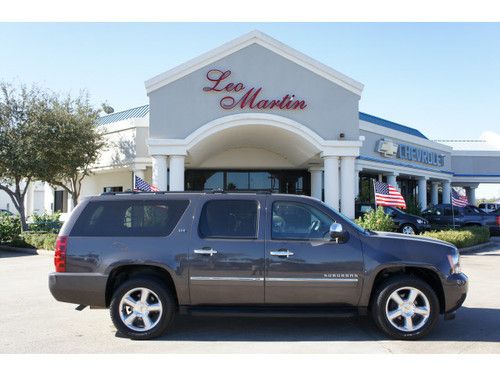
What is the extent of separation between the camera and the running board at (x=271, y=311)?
234 inches

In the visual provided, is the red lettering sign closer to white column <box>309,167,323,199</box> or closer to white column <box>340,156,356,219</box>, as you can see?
white column <box>340,156,356,219</box>

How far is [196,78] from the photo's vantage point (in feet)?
58.3

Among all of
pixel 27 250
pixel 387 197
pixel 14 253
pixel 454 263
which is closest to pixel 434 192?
pixel 387 197

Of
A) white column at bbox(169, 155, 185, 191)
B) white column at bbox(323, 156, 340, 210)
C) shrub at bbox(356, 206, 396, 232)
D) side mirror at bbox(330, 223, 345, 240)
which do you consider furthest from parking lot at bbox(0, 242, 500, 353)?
white column at bbox(323, 156, 340, 210)

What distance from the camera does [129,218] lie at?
630 cm

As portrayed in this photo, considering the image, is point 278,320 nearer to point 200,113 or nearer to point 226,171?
point 200,113

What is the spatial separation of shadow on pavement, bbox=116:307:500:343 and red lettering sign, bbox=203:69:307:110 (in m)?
11.6

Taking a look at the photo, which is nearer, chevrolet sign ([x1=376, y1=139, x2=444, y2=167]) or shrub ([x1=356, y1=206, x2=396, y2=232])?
shrub ([x1=356, y1=206, x2=396, y2=232])

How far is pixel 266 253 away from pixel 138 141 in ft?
59.2

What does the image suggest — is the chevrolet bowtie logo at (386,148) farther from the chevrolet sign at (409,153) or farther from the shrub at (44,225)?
the shrub at (44,225)

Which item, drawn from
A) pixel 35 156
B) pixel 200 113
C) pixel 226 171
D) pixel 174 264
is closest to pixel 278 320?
pixel 174 264

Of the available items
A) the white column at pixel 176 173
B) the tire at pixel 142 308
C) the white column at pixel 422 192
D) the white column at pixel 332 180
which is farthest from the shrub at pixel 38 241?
the white column at pixel 422 192

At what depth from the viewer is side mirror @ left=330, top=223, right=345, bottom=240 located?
5.85 metres

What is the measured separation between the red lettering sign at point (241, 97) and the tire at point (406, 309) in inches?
487
